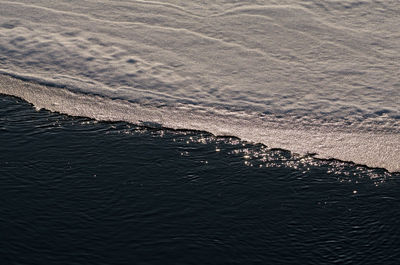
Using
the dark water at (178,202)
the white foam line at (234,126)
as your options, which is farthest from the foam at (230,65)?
the dark water at (178,202)

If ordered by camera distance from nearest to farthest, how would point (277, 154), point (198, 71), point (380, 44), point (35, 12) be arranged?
1. point (277, 154)
2. point (198, 71)
3. point (380, 44)
4. point (35, 12)

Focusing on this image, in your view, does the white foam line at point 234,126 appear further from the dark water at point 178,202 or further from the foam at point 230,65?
the dark water at point 178,202

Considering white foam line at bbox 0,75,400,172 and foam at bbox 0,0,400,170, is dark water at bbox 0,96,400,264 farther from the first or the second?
foam at bbox 0,0,400,170

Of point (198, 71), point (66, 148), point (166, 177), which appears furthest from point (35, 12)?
point (166, 177)

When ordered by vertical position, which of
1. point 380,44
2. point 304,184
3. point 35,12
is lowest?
point 304,184

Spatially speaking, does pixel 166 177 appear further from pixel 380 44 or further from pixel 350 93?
pixel 380 44
